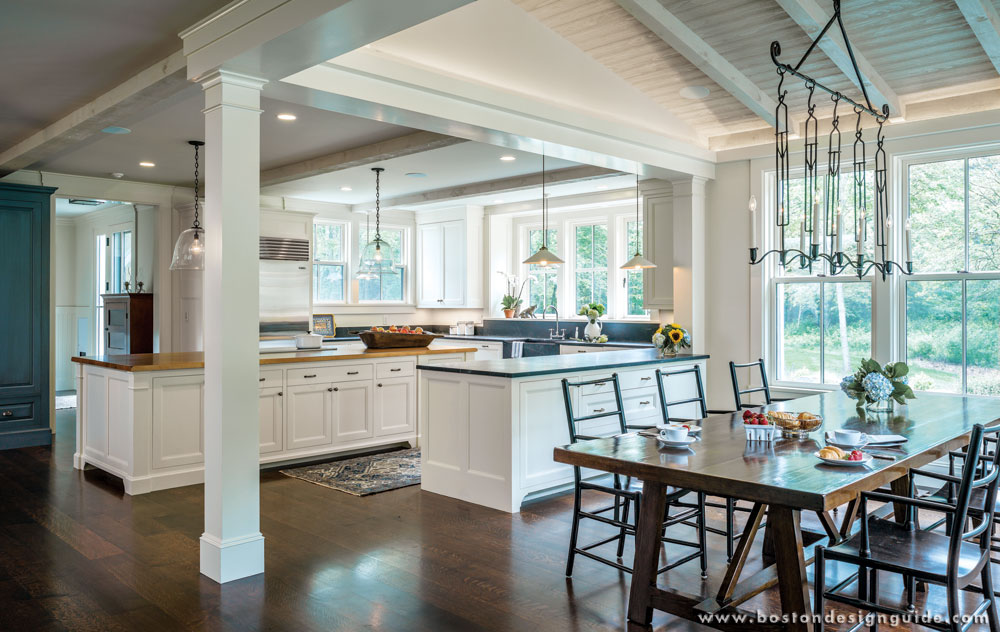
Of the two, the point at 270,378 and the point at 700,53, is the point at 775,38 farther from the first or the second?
the point at 270,378

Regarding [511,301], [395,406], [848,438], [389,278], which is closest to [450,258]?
[389,278]

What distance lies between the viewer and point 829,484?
234 cm

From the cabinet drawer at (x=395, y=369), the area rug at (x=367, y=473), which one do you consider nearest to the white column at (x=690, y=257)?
the cabinet drawer at (x=395, y=369)

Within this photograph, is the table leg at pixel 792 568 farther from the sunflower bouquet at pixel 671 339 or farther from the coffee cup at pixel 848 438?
the sunflower bouquet at pixel 671 339

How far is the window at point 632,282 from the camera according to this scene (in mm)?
8312

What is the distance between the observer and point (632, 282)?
8.38 meters

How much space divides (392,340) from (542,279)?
3296 mm

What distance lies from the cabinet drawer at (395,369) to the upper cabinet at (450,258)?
3.07 metres

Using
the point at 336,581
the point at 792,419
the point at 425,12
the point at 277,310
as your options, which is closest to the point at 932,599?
the point at 792,419

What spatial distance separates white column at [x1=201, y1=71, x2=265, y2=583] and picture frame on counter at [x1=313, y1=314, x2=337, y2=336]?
5.57 meters

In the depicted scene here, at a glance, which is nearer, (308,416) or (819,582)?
(819,582)

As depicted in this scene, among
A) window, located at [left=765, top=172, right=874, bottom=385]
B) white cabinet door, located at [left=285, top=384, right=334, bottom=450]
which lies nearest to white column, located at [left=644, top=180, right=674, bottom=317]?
window, located at [left=765, top=172, right=874, bottom=385]

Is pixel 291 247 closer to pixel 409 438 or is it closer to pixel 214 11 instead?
pixel 409 438

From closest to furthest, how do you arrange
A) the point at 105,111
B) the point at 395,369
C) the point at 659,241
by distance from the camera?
the point at 105,111, the point at 395,369, the point at 659,241
